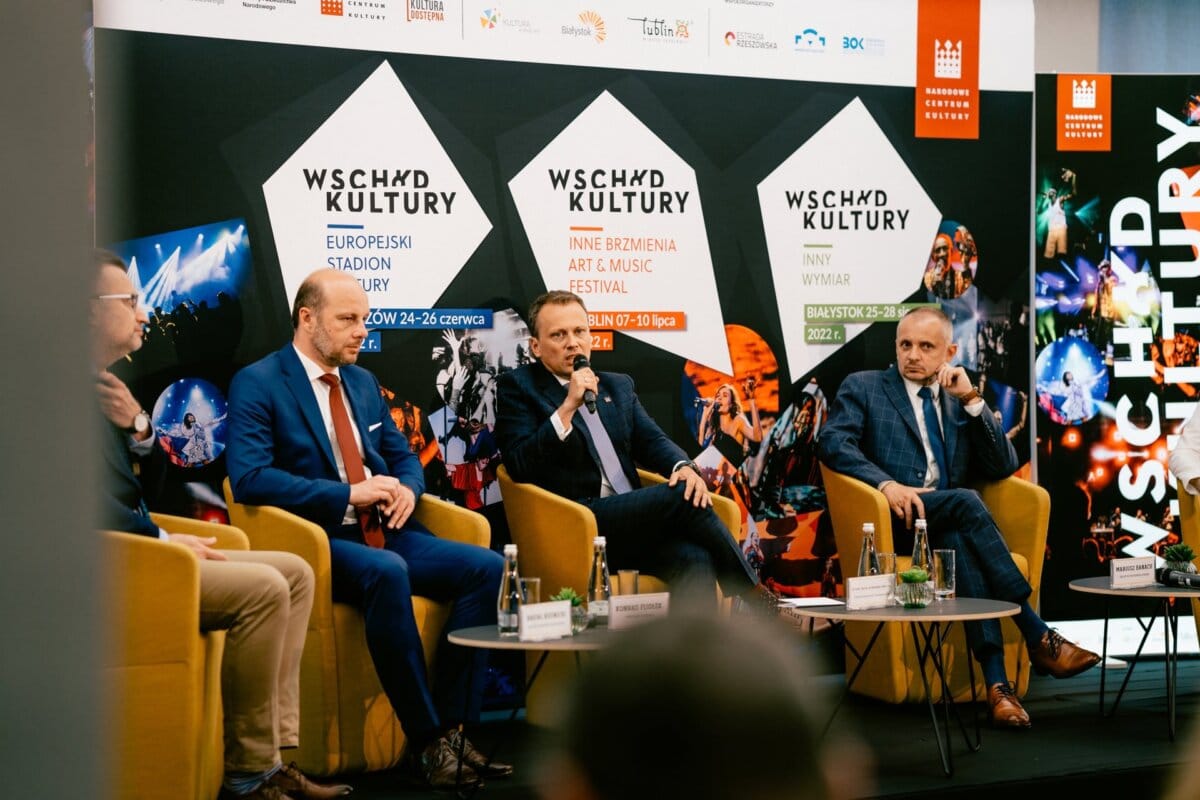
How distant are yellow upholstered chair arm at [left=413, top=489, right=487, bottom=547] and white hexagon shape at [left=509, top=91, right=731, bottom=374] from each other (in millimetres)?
1111

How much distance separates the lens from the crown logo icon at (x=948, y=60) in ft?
19.2

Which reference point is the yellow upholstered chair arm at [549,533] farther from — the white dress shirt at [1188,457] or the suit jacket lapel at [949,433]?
the white dress shirt at [1188,457]

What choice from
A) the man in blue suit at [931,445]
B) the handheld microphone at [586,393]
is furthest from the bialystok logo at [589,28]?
the man in blue suit at [931,445]

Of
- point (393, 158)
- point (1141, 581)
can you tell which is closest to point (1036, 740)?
point (1141, 581)

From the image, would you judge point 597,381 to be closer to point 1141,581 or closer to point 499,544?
point 499,544

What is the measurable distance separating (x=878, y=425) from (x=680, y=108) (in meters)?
1.48

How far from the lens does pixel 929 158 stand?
19.3 ft

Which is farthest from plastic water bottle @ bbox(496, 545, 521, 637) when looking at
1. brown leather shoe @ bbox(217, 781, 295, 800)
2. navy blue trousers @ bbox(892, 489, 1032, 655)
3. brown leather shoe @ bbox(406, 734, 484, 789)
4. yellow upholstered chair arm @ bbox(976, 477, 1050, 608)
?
yellow upholstered chair arm @ bbox(976, 477, 1050, 608)

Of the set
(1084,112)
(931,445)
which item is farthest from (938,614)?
(1084,112)

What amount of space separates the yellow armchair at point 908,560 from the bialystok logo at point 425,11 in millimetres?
2256

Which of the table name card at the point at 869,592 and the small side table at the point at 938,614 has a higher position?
the table name card at the point at 869,592

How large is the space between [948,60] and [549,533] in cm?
279

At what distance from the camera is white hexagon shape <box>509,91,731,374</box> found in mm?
5297

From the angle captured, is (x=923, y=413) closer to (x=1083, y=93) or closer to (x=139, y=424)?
(x=1083, y=93)
